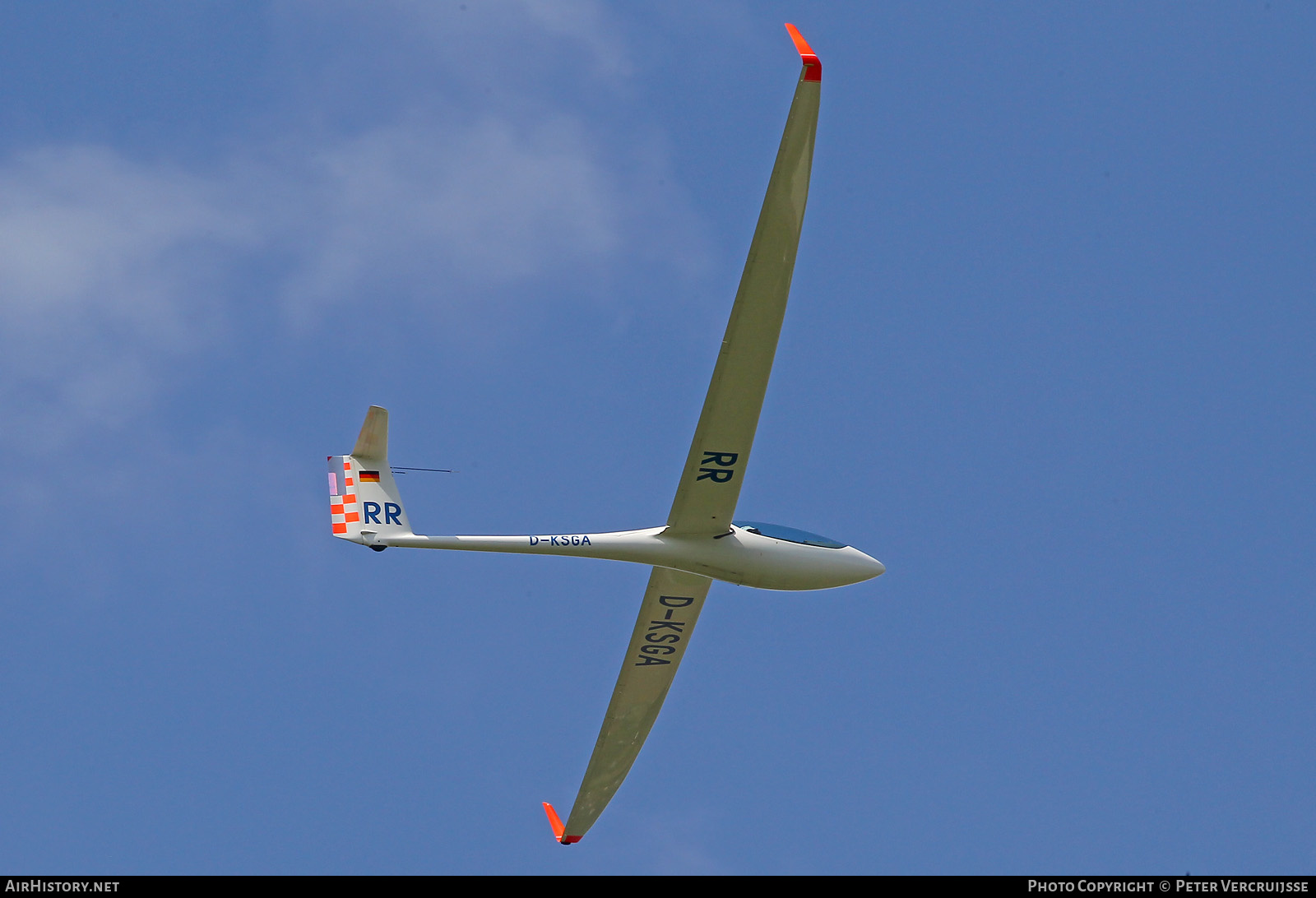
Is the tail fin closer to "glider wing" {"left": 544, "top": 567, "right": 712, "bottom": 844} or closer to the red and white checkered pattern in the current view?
the red and white checkered pattern

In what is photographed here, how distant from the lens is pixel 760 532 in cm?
2152

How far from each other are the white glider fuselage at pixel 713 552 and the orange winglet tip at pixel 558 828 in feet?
24.3

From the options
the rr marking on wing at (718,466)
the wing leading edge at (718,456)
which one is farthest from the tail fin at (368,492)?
the rr marking on wing at (718,466)

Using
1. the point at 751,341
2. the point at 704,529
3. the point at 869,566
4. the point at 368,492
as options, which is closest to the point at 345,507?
the point at 368,492

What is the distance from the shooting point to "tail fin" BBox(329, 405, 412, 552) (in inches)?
828

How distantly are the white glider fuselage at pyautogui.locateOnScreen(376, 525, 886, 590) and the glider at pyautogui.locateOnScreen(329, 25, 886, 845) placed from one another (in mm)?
20

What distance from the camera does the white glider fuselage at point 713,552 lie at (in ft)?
66.0

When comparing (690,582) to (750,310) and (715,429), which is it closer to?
(715,429)

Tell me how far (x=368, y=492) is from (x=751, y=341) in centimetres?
728

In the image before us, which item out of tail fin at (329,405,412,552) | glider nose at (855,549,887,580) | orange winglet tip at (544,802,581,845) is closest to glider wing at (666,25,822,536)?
glider nose at (855,549,887,580)

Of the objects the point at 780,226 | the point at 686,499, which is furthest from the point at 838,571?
the point at 780,226

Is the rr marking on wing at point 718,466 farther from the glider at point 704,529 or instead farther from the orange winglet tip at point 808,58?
the orange winglet tip at point 808,58

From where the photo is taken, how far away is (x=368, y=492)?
21.3 m
